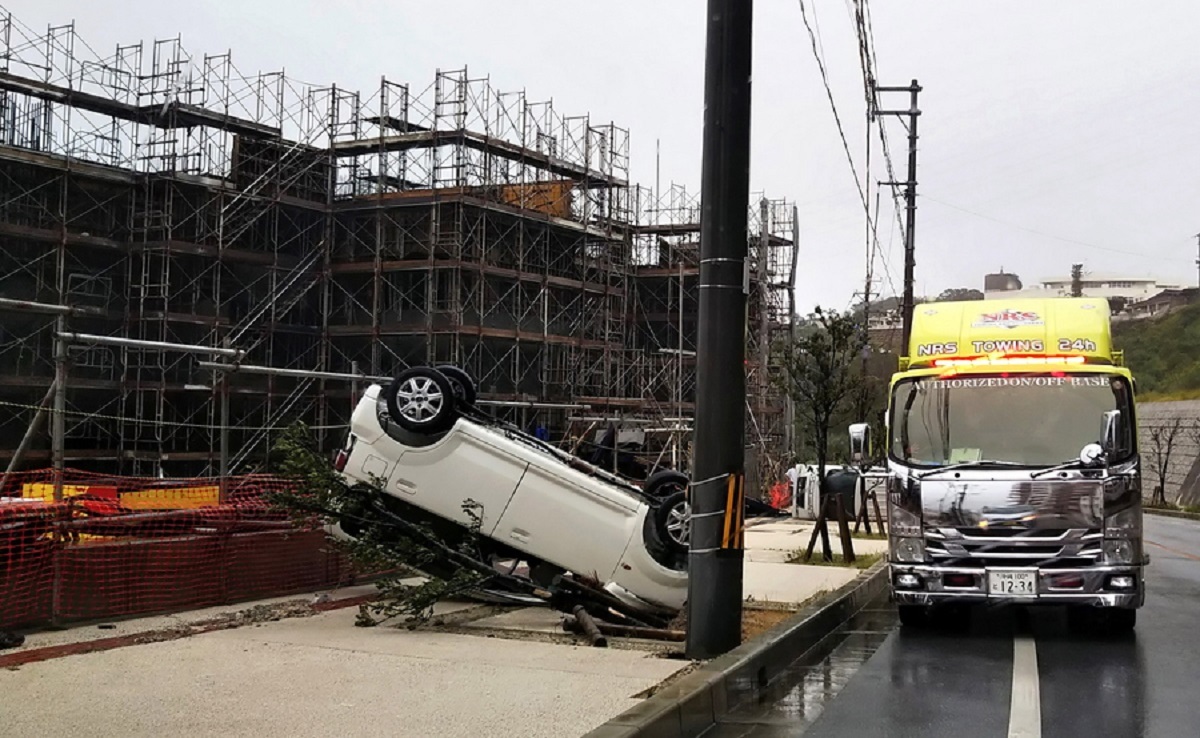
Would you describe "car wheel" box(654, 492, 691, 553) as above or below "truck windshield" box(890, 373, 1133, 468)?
below

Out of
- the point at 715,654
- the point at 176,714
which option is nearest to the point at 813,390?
the point at 715,654

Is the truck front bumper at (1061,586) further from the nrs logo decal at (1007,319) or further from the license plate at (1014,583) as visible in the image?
the nrs logo decal at (1007,319)

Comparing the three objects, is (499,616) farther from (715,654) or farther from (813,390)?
(813,390)

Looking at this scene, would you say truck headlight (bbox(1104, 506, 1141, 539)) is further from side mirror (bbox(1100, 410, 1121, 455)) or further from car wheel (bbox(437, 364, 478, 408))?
car wheel (bbox(437, 364, 478, 408))

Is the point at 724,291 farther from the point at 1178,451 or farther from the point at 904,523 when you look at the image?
the point at 1178,451

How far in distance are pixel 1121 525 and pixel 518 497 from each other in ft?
17.8

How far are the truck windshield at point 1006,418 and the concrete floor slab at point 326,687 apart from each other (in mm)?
3995

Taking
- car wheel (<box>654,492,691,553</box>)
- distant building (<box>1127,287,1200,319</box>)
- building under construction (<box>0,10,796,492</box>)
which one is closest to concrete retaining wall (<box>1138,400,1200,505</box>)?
building under construction (<box>0,10,796,492</box>)

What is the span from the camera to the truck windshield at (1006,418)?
10.8 metres

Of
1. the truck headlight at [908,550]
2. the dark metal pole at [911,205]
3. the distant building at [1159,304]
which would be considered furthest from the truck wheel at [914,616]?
the distant building at [1159,304]

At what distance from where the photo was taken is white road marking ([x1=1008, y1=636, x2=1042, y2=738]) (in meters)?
7.31

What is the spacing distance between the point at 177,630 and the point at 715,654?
4316 millimetres

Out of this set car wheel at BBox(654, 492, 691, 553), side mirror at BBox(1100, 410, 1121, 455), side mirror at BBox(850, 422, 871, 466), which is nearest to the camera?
car wheel at BBox(654, 492, 691, 553)

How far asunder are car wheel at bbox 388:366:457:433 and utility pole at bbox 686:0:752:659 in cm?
276
